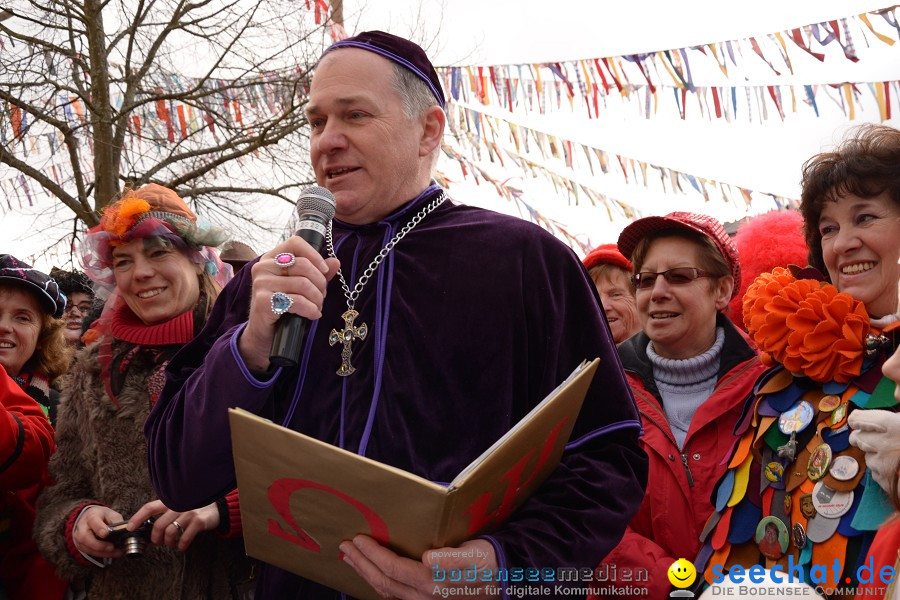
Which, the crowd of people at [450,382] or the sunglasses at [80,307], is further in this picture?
the sunglasses at [80,307]

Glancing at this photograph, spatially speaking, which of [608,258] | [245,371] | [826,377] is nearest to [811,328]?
[826,377]

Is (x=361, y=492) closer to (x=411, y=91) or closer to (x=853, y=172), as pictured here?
(x=411, y=91)

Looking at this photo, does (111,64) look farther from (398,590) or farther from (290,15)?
(398,590)

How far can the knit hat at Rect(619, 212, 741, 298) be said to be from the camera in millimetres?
3436

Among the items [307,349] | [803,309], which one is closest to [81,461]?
[307,349]

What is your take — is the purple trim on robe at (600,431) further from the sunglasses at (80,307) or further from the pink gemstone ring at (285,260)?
the sunglasses at (80,307)

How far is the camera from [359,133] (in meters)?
2.16

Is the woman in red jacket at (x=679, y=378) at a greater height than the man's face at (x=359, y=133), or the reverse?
the man's face at (x=359, y=133)

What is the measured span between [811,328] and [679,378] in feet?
2.62

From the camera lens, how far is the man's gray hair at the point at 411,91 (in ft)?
7.43

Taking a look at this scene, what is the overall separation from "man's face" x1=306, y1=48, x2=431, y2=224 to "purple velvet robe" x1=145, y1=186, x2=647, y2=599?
0.44ft

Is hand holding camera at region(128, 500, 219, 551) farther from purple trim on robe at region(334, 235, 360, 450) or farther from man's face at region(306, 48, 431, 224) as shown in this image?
man's face at region(306, 48, 431, 224)

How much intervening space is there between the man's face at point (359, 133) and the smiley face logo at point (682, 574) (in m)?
1.39

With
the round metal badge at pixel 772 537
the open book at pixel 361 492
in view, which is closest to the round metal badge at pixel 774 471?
the round metal badge at pixel 772 537
